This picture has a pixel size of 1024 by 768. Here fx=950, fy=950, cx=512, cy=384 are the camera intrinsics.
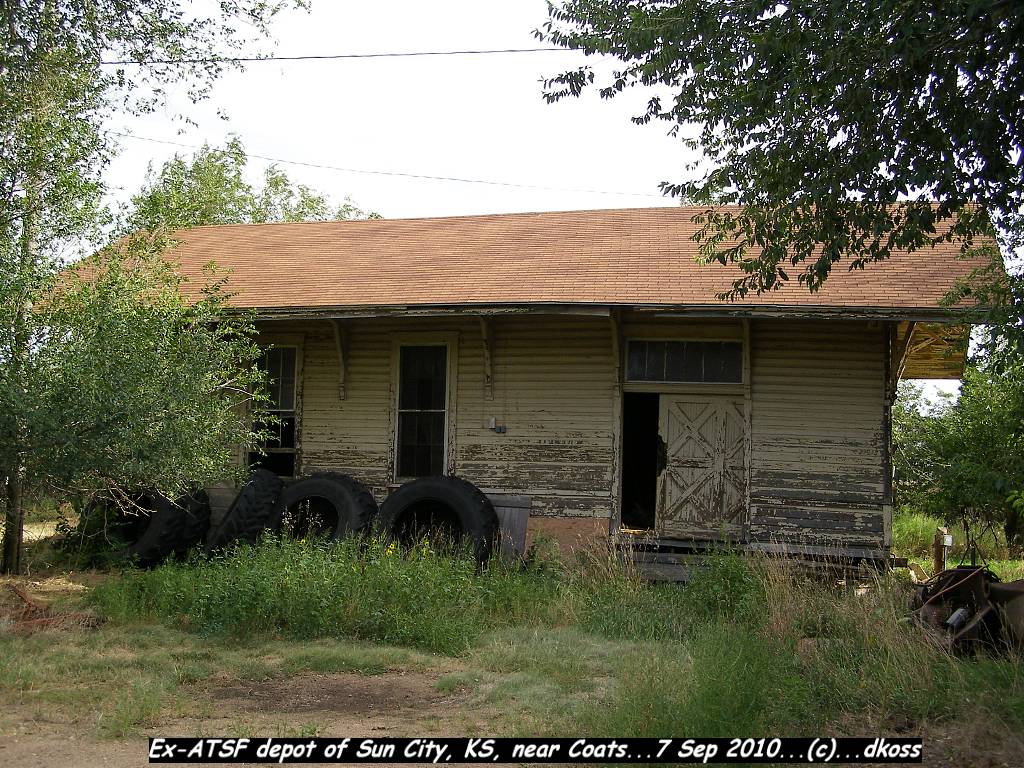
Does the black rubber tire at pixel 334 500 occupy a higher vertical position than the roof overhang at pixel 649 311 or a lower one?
lower

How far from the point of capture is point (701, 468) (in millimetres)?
11789

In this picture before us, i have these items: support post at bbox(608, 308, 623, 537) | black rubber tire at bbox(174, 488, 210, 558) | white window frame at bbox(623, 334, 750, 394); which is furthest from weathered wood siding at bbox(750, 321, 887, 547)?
black rubber tire at bbox(174, 488, 210, 558)

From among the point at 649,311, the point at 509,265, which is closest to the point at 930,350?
the point at 649,311

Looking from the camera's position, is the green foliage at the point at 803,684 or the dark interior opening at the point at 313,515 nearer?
the green foliage at the point at 803,684

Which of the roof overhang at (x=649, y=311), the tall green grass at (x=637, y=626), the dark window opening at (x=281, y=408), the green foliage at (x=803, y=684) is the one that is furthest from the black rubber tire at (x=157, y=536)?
the green foliage at (x=803, y=684)

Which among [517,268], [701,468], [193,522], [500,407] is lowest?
[193,522]

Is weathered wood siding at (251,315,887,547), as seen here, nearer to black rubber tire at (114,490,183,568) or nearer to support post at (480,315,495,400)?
support post at (480,315,495,400)

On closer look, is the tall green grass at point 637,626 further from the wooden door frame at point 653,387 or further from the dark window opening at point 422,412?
the dark window opening at point 422,412

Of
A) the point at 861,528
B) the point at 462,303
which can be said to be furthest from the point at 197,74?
the point at 861,528

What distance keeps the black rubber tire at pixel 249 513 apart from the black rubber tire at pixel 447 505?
61.3 inches

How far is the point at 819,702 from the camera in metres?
5.88

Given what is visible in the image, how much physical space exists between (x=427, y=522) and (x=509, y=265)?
3807mm

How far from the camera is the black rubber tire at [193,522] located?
1215 cm

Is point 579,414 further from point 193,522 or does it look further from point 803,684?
point 803,684
